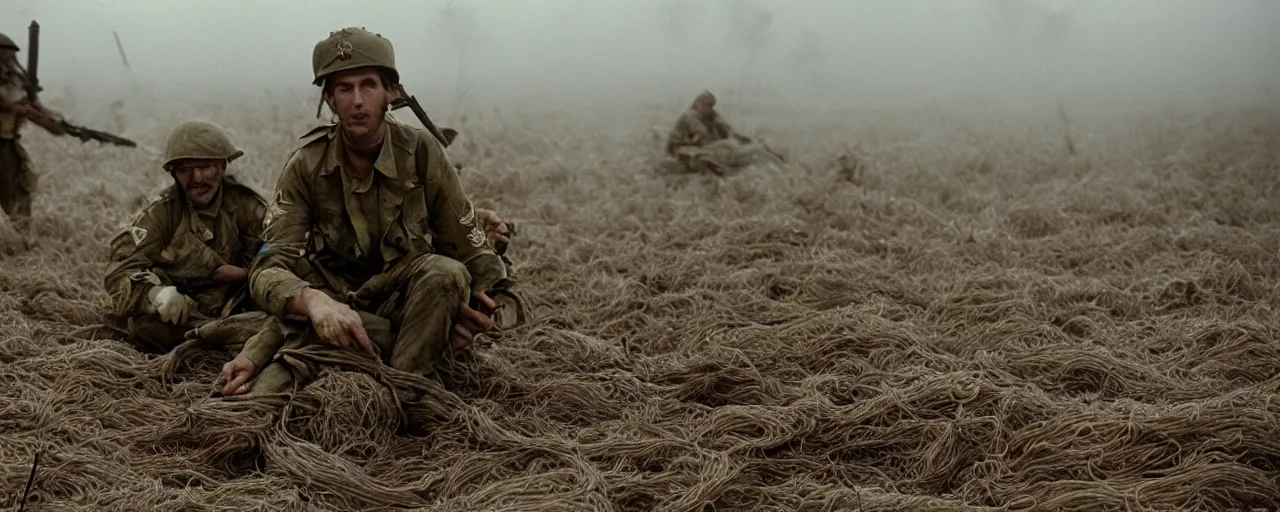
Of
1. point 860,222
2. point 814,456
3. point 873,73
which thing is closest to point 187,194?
point 814,456

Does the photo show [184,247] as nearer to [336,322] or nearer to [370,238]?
[370,238]

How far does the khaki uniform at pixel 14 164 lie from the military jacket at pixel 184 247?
7.95 feet

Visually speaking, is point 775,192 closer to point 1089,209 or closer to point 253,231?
point 1089,209

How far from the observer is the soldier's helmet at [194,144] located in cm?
470

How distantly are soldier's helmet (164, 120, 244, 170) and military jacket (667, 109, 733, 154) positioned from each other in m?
5.54

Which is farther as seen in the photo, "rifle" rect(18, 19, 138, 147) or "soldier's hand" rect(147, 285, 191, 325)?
"rifle" rect(18, 19, 138, 147)

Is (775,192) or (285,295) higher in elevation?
(285,295)

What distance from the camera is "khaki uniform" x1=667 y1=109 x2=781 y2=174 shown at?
949cm

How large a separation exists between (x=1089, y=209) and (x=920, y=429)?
4.81 m

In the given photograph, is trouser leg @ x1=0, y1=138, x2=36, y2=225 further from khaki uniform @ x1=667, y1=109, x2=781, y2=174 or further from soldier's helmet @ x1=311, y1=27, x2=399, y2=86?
khaki uniform @ x1=667, y1=109, x2=781, y2=174

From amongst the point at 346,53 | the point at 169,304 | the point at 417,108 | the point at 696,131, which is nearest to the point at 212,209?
the point at 169,304

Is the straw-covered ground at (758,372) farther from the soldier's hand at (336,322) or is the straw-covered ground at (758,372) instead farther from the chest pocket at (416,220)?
the chest pocket at (416,220)

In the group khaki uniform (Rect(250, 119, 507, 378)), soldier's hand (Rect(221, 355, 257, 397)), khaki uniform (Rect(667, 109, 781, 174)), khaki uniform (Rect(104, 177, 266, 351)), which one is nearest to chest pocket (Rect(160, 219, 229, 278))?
khaki uniform (Rect(104, 177, 266, 351))

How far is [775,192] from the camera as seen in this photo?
8.59 m
